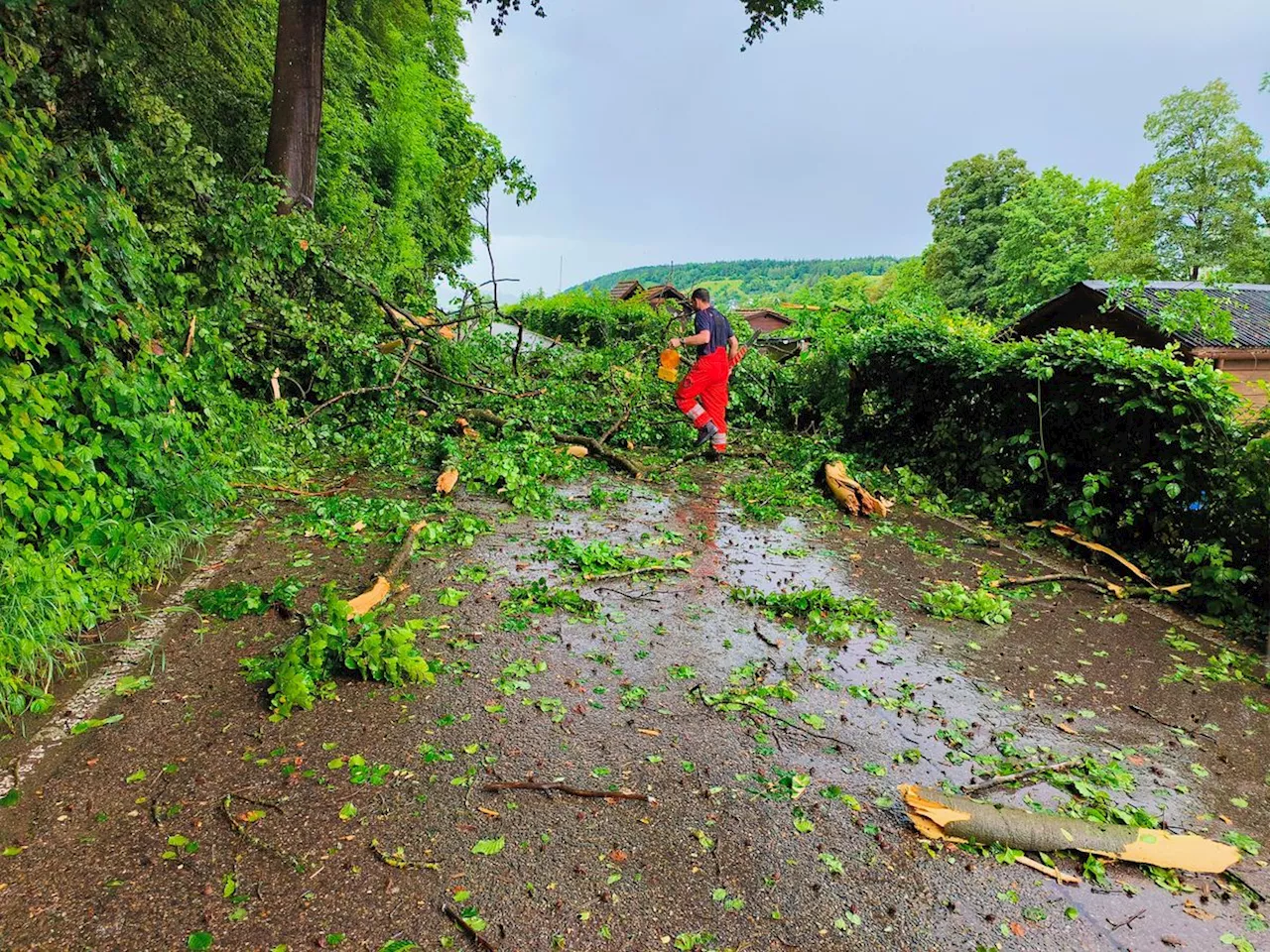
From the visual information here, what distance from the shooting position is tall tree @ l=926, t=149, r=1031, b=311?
43969mm

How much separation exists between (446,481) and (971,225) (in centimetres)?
4967

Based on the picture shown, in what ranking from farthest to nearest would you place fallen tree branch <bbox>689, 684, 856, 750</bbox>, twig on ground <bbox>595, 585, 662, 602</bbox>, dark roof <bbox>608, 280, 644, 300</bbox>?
dark roof <bbox>608, 280, 644, 300</bbox>, twig on ground <bbox>595, 585, 662, 602</bbox>, fallen tree branch <bbox>689, 684, 856, 750</bbox>

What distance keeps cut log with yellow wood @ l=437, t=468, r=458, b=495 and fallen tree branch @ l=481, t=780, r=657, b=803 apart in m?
4.09

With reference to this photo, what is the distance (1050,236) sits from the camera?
129ft

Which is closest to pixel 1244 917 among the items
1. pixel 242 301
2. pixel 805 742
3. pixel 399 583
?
pixel 805 742

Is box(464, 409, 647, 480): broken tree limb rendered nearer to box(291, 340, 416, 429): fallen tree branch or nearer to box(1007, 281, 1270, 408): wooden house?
box(291, 340, 416, 429): fallen tree branch

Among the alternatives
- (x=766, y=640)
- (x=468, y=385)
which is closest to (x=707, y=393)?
(x=468, y=385)

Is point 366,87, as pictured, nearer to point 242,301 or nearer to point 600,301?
point 600,301

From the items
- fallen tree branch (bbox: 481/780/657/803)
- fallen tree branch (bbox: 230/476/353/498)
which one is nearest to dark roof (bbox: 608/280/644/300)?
fallen tree branch (bbox: 230/476/353/498)

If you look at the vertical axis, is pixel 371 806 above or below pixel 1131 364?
below

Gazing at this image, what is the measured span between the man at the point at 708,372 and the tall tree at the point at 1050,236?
115 feet

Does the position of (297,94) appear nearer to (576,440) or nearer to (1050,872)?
(576,440)

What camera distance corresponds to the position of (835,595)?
4340 mm

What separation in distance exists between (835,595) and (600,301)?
1922cm
